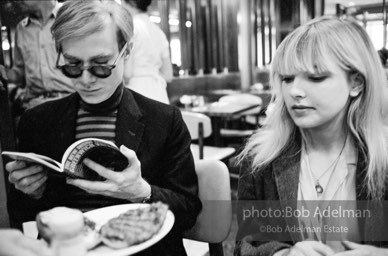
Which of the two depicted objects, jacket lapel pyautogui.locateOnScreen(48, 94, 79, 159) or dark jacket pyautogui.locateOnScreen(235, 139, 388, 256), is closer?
dark jacket pyautogui.locateOnScreen(235, 139, 388, 256)

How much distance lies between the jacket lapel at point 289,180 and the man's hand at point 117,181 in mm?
393

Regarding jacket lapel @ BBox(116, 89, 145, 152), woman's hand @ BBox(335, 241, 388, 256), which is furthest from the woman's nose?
jacket lapel @ BBox(116, 89, 145, 152)

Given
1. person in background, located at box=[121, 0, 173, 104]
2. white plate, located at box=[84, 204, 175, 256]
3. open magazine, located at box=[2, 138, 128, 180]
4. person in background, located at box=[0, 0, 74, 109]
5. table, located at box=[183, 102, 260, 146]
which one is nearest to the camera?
white plate, located at box=[84, 204, 175, 256]

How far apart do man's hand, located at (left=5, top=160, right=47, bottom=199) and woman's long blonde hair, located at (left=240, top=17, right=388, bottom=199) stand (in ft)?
1.96

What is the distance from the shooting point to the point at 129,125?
4.06 feet

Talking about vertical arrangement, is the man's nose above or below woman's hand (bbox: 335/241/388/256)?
above

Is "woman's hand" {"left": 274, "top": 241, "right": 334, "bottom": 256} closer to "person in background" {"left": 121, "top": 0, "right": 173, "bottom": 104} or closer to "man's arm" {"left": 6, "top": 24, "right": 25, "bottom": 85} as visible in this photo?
"person in background" {"left": 121, "top": 0, "right": 173, "bottom": 104}

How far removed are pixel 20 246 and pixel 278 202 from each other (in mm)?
669

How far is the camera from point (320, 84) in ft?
3.29

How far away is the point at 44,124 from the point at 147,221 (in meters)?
0.66

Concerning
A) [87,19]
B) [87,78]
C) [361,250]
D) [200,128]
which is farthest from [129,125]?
[200,128]

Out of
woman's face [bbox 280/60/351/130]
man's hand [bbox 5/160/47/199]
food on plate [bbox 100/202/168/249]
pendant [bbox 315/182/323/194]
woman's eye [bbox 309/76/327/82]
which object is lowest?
pendant [bbox 315/182/323/194]

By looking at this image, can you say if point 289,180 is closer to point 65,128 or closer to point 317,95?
point 317,95

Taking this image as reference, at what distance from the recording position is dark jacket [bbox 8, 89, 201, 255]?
1206 millimetres
